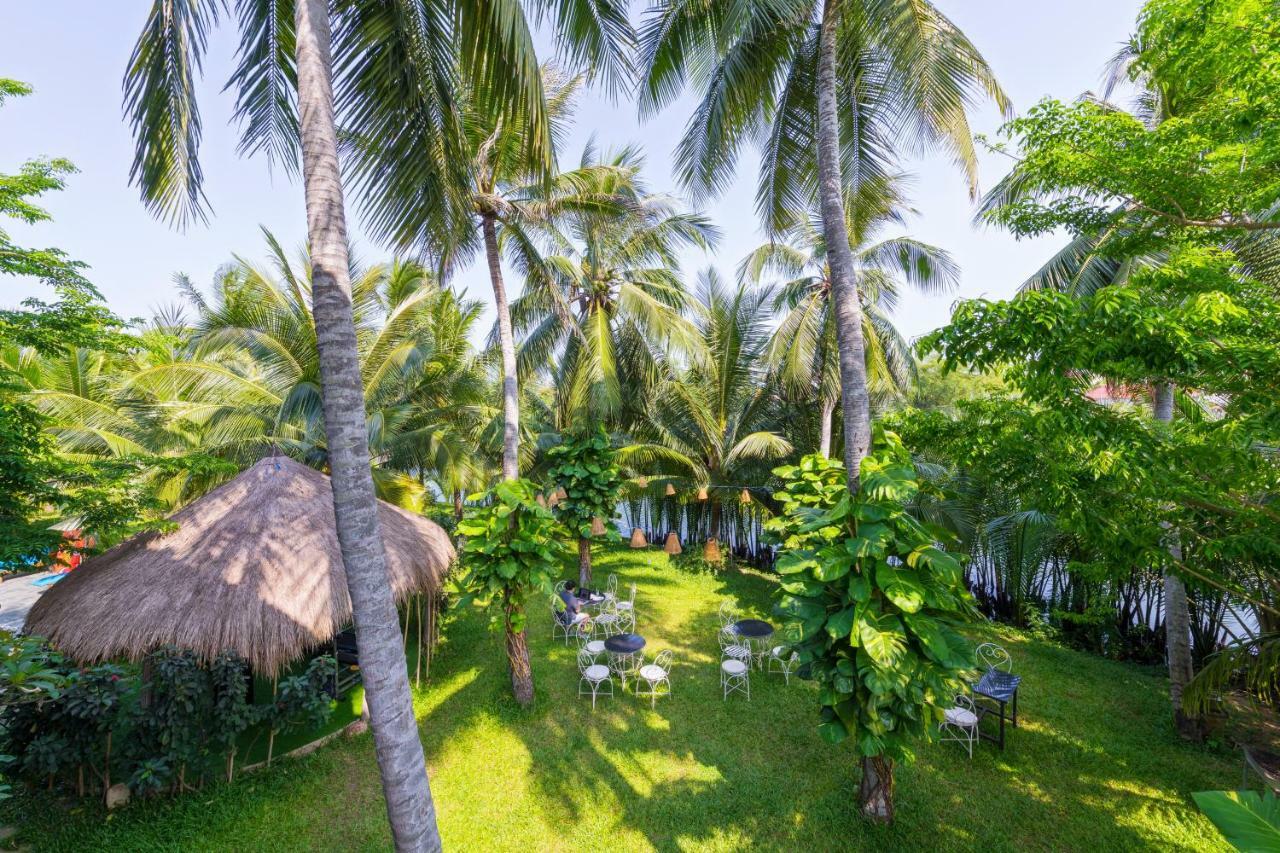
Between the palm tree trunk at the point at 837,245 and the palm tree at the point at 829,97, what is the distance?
0.01 m

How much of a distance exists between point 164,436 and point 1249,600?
1636cm

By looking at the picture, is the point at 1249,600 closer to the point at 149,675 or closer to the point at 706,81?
the point at 706,81

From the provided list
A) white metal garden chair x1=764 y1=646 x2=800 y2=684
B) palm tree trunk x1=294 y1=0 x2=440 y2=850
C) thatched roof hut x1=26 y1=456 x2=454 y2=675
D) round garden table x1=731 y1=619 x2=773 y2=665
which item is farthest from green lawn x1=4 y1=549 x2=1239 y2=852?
palm tree trunk x1=294 y1=0 x2=440 y2=850

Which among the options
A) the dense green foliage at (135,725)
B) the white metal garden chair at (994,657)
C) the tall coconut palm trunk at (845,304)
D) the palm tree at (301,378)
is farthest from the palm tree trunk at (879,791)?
the palm tree at (301,378)

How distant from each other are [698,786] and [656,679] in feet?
5.53

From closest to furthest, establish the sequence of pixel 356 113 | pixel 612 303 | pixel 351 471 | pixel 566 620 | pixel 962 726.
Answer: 1. pixel 351 471
2. pixel 356 113
3. pixel 962 726
4. pixel 566 620
5. pixel 612 303

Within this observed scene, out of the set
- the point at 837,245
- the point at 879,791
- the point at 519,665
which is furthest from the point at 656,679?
the point at 837,245

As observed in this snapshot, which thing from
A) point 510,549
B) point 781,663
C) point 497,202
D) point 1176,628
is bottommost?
point 781,663

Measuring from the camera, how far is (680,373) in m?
12.5

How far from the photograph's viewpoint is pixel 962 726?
5.74m

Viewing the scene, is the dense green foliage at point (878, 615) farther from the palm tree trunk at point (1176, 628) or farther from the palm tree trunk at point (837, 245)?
the palm tree trunk at point (1176, 628)

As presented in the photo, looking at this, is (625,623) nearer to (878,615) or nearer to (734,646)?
(734,646)

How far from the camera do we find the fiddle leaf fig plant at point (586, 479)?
9.70m

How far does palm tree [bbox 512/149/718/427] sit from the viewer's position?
28.1 feet
